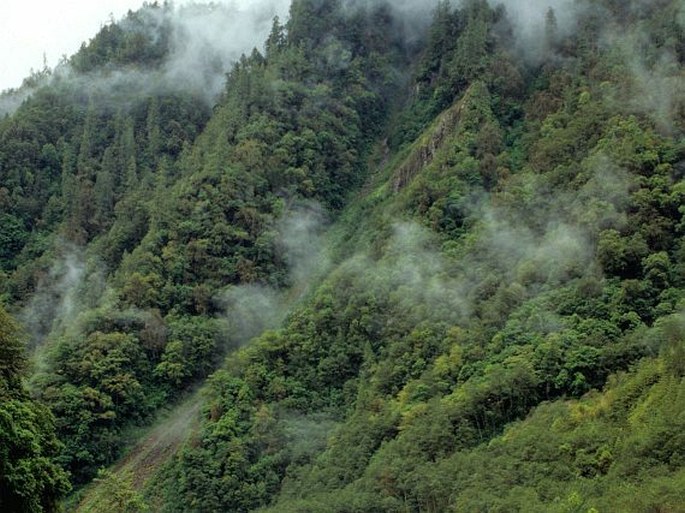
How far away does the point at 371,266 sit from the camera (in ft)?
247

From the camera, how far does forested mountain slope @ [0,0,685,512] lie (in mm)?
51875

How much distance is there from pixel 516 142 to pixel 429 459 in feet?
132

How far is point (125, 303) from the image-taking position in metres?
80.0

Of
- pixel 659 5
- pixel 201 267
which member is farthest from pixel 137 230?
pixel 659 5

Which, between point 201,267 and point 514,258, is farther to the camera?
point 201,267

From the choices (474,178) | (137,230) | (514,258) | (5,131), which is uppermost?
(5,131)

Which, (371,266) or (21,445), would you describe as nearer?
(21,445)

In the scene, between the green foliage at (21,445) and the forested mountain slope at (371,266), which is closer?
the green foliage at (21,445)

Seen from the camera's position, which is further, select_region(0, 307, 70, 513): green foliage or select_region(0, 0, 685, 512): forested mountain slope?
select_region(0, 0, 685, 512): forested mountain slope

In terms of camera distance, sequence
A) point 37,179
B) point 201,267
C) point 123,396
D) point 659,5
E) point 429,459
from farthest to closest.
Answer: point 37,179, point 659,5, point 201,267, point 123,396, point 429,459

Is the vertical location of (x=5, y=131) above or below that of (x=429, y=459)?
above

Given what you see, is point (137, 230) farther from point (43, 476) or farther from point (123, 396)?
point (43, 476)

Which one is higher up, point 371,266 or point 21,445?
point 21,445

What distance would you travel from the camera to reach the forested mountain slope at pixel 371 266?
5188 centimetres
